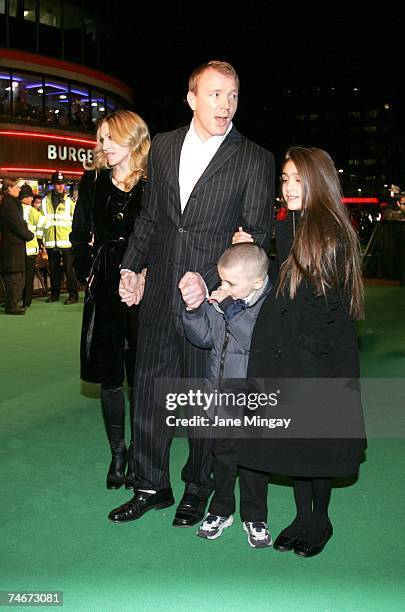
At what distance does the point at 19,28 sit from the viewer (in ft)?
91.5

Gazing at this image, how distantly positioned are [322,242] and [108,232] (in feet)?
4.07

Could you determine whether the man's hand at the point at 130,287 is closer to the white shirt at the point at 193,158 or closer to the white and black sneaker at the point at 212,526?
the white shirt at the point at 193,158

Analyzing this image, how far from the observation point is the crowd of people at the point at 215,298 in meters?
3.10

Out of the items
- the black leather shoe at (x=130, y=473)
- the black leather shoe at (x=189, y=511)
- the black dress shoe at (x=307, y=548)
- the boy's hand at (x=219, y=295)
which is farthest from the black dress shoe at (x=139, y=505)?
the boy's hand at (x=219, y=295)

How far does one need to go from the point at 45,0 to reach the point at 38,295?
20.3m

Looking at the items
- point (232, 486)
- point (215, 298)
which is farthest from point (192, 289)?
point (232, 486)

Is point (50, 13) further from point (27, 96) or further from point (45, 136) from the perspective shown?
point (45, 136)

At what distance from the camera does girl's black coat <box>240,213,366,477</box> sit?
307cm

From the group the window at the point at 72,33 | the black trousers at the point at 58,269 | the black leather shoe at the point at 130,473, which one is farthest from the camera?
the window at the point at 72,33

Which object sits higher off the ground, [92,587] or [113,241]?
[113,241]

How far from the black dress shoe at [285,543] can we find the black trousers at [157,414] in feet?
1.61

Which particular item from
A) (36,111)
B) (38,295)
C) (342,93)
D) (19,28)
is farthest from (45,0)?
(342,93)

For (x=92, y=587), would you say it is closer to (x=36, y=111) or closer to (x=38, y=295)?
(x=38, y=295)

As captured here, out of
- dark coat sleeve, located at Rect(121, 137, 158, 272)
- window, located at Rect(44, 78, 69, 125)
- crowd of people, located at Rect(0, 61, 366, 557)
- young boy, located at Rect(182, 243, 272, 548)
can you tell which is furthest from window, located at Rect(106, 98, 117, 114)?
young boy, located at Rect(182, 243, 272, 548)
